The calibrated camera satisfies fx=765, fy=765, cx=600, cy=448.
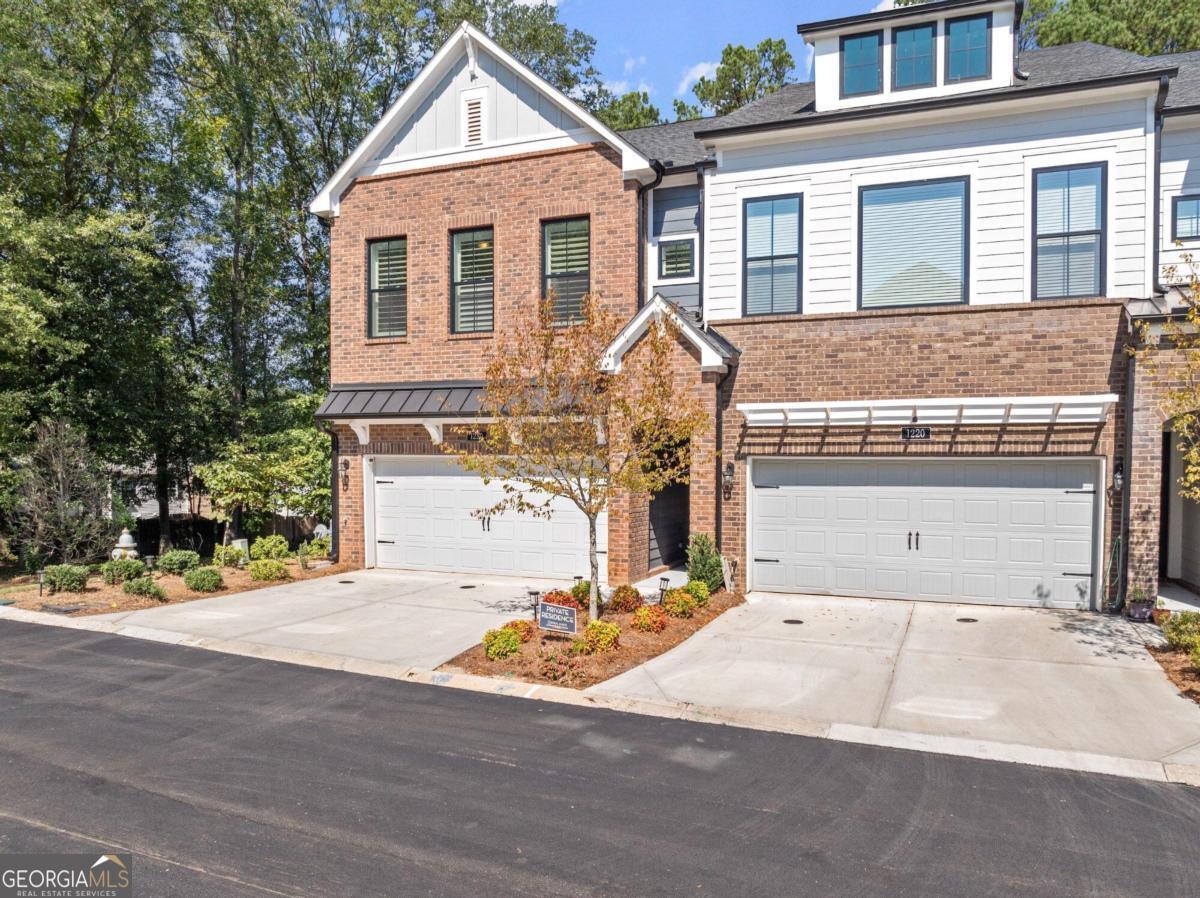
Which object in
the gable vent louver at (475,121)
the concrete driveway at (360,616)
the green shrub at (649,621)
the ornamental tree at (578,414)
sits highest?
the gable vent louver at (475,121)

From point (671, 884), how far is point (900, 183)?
37.5 feet

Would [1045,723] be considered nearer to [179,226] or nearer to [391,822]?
[391,822]

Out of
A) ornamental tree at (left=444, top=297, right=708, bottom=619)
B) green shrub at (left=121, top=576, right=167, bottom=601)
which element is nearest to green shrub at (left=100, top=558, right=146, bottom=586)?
green shrub at (left=121, top=576, right=167, bottom=601)

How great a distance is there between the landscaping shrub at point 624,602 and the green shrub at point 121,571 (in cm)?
911

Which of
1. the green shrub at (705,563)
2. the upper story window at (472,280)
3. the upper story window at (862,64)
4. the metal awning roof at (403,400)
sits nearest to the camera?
the green shrub at (705,563)

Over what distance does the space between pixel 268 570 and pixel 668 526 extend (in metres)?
8.11

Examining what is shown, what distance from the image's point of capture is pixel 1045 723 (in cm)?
716

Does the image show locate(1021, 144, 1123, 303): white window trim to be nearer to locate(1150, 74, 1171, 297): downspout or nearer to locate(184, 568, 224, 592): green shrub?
locate(1150, 74, 1171, 297): downspout

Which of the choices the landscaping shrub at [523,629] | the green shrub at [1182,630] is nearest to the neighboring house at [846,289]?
the green shrub at [1182,630]

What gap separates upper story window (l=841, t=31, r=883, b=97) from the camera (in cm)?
1291

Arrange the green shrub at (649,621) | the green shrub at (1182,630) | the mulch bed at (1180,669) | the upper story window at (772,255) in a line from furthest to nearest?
the upper story window at (772,255)
the green shrub at (649,621)
the green shrub at (1182,630)
the mulch bed at (1180,669)

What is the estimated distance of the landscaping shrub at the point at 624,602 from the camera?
1119 centimetres

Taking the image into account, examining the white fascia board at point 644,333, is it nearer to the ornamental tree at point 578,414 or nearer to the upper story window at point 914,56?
the ornamental tree at point 578,414

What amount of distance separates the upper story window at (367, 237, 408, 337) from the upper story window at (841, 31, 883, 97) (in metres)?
8.87
